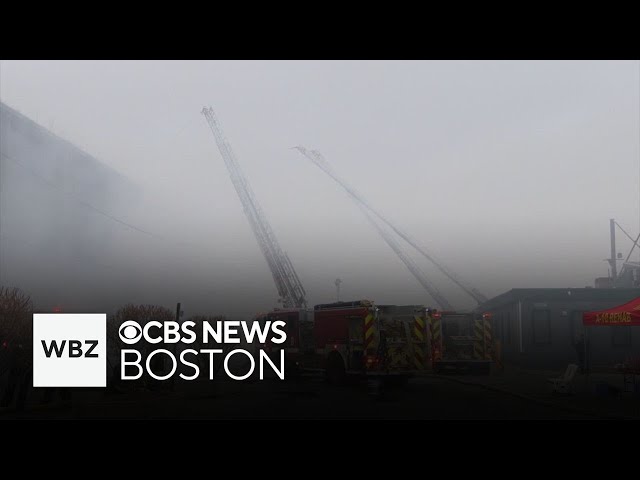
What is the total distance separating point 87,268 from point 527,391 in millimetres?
30225

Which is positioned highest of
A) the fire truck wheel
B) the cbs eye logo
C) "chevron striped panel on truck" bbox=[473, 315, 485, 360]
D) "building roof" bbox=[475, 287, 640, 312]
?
"building roof" bbox=[475, 287, 640, 312]

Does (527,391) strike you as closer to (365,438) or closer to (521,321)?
(365,438)

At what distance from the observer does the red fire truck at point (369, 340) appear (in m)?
19.6

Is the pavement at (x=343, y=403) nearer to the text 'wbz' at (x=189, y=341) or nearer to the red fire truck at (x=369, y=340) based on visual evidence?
the red fire truck at (x=369, y=340)

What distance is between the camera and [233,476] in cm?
739

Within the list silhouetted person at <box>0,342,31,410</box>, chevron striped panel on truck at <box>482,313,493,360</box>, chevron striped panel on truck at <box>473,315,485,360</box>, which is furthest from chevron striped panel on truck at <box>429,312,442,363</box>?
silhouetted person at <box>0,342,31,410</box>

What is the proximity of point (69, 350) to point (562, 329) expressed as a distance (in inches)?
973

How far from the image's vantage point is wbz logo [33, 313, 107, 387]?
1548 centimetres

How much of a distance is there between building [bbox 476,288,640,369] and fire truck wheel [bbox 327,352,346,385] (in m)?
15.2

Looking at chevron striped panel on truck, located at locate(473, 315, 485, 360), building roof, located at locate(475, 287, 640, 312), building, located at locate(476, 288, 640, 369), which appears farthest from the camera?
building roof, located at locate(475, 287, 640, 312)

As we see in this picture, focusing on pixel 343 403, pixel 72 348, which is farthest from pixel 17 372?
pixel 343 403

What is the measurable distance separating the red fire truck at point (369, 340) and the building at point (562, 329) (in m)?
15.1

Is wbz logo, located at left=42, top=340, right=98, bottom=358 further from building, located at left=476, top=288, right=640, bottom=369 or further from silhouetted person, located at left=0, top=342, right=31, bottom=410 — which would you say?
building, located at left=476, top=288, right=640, bottom=369
